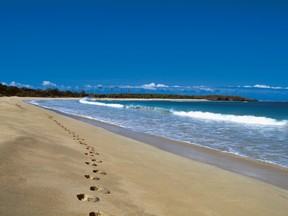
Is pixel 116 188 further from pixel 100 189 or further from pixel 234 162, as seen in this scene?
pixel 234 162

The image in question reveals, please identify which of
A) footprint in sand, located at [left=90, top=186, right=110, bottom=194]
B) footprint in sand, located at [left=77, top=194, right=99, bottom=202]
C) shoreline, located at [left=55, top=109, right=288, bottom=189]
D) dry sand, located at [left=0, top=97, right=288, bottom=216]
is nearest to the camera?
dry sand, located at [left=0, top=97, right=288, bottom=216]

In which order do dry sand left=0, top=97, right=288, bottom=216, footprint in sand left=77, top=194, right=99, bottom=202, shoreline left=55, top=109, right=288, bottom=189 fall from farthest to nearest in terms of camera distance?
1. shoreline left=55, top=109, right=288, bottom=189
2. footprint in sand left=77, top=194, right=99, bottom=202
3. dry sand left=0, top=97, right=288, bottom=216

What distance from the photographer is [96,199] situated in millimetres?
4094

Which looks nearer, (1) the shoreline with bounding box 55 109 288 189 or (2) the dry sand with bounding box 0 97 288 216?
(2) the dry sand with bounding box 0 97 288 216

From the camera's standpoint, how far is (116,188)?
4914mm

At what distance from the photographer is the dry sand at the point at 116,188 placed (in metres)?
3.73

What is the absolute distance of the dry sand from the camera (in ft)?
12.2

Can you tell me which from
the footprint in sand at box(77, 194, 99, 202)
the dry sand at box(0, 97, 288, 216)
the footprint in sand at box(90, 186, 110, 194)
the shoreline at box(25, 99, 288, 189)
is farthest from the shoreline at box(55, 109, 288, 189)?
the footprint in sand at box(77, 194, 99, 202)

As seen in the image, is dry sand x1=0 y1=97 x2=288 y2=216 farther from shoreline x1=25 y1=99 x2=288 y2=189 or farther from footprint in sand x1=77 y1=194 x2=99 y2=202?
shoreline x1=25 y1=99 x2=288 y2=189

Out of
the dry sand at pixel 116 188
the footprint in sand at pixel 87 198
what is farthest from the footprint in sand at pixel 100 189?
the footprint in sand at pixel 87 198

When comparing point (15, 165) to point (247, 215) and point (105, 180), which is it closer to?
point (105, 180)

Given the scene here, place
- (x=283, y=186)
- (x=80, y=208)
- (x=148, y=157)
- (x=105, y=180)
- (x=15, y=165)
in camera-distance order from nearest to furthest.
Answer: (x=80, y=208), (x=15, y=165), (x=105, y=180), (x=283, y=186), (x=148, y=157)

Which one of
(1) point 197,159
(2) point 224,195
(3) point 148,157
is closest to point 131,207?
(2) point 224,195

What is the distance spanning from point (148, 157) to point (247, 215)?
15.3ft
